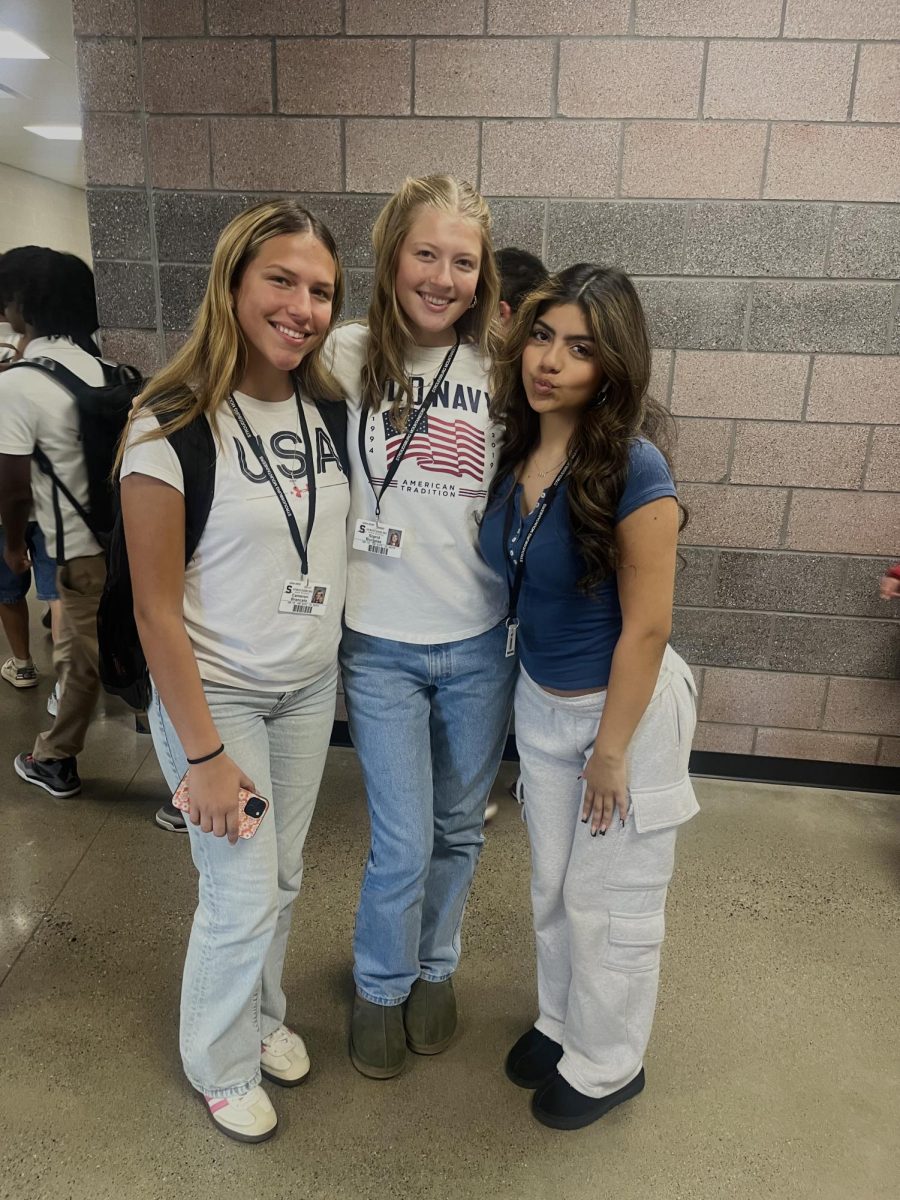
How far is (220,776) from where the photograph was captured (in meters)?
1.24

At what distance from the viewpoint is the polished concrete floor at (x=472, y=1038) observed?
1431 mm

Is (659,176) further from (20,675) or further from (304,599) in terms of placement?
A: (20,675)

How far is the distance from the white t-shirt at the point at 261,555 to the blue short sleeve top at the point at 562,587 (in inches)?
10.4

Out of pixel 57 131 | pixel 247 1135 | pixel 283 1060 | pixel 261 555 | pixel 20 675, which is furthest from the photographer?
pixel 57 131

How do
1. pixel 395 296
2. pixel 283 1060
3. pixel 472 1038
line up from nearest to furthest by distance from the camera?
pixel 395 296, pixel 283 1060, pixel 472 1038

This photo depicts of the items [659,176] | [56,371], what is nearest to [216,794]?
[56,371]

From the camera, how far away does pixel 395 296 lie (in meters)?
1.34

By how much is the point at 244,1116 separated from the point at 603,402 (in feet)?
4.45

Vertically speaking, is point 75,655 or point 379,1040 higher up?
point 75,655

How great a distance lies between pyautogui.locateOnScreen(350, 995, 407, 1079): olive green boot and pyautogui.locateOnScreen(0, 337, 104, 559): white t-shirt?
1.54m

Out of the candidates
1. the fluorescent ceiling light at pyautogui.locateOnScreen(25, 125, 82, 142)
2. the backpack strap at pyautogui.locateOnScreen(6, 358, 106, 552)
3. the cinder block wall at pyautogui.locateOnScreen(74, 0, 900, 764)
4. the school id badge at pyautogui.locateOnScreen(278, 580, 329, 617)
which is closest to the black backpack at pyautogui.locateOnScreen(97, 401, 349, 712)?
the school id badge at pyautogui.locateOnScreen(278, 580, 329, 617)

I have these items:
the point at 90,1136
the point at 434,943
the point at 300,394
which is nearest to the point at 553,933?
the point at 434,943

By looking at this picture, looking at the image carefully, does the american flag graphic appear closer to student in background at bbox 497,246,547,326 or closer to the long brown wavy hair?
the long brown wavy hair

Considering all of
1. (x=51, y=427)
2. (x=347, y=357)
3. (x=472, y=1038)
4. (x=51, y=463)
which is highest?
(x=347, y=357)
